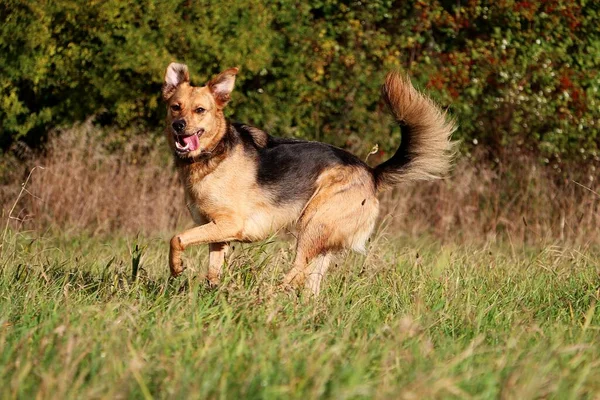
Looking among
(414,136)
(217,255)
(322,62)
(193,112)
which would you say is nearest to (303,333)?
(217,255)

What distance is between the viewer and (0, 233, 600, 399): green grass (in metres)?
3.49

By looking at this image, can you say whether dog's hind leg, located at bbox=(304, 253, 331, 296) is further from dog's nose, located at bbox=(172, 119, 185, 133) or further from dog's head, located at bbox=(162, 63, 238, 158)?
dog's nose, located at bbox=(172, 119, 185, 133)

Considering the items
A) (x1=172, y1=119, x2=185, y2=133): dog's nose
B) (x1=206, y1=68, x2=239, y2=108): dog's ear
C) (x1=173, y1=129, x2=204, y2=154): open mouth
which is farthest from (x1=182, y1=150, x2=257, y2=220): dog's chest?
(x1=206, y1=68, x2=239, y2=108): dog's ear

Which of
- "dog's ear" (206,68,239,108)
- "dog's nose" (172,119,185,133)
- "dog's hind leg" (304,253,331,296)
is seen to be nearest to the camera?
"dog's hind leg" (304,253,331,296)

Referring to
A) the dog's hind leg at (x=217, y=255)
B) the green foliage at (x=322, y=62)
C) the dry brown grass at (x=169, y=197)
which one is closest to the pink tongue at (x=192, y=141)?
the dog's hind leg at (x=217, y=255)

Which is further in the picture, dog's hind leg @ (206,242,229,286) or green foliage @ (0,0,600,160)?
green foliage @ (0,0,600,160)

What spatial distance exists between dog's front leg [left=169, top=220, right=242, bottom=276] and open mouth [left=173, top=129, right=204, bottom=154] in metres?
0.52

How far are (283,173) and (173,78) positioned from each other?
3.36ft

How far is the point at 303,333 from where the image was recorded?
4398 mm

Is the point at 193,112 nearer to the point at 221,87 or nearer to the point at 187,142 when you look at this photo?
the point at 187,142

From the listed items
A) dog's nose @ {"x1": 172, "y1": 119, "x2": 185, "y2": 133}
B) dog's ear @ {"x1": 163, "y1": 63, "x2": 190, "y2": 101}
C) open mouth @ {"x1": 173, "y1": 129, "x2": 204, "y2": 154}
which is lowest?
open mouth @ {"x1": 173, "y1": 129, "x2": 204, "y2": 154}

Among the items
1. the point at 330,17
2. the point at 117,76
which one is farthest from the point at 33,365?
the point at 330,17

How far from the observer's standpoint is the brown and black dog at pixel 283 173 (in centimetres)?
650

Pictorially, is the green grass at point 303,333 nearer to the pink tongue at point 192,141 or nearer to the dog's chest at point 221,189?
the dog's chest at point 221,189
